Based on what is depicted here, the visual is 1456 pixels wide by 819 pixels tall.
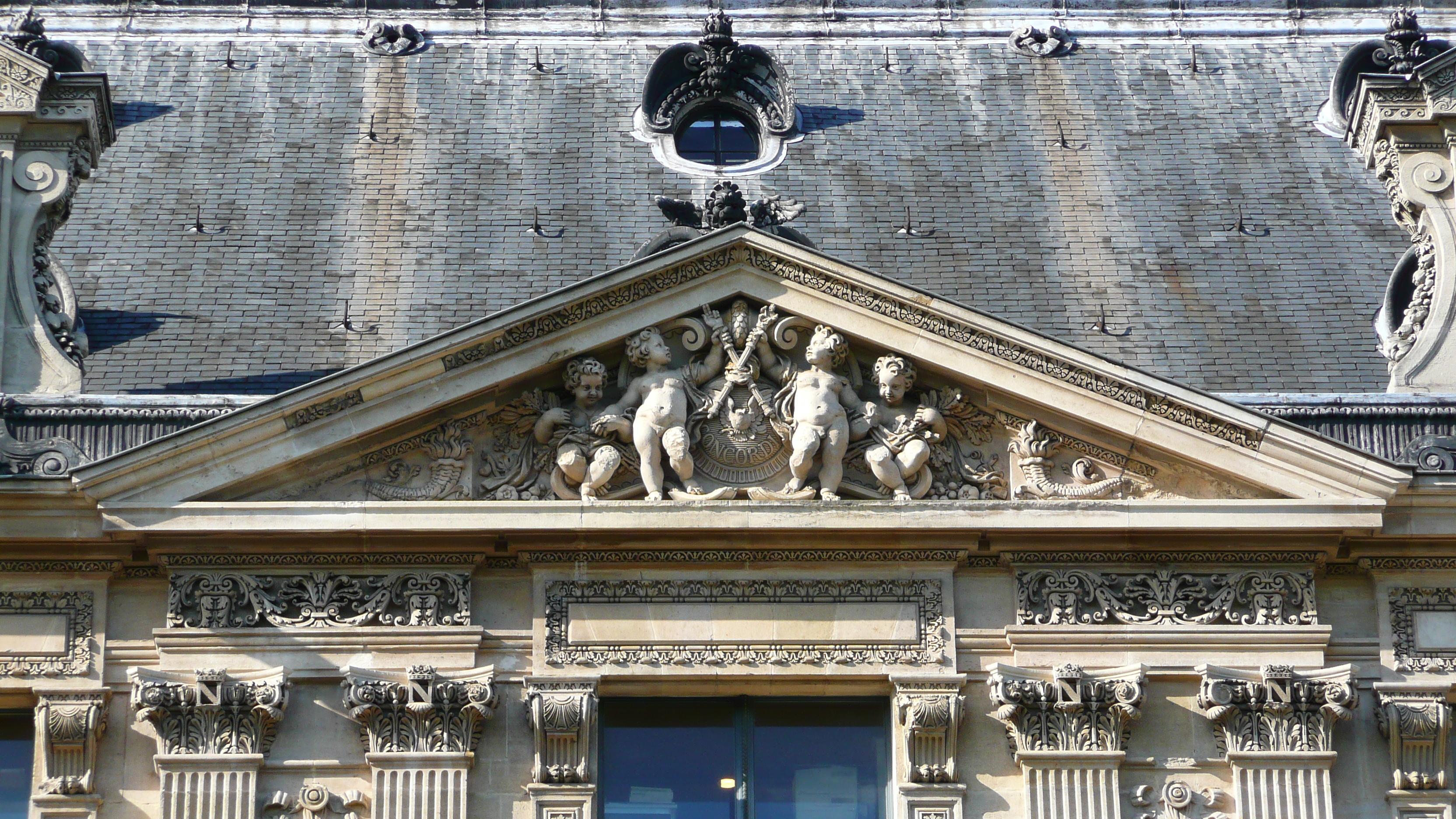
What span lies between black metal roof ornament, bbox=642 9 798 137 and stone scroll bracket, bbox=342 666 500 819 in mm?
8995

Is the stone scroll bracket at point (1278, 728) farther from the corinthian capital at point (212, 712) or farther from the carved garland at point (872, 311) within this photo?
the corinthian capital at point (212, 712)

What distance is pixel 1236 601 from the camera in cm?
2177

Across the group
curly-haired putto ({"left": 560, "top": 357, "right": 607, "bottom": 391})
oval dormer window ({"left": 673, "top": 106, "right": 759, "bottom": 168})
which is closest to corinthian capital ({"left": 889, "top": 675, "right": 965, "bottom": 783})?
curly-haired putto ({"left": 560, "top": 357, "right": 607, "bottom": 391})

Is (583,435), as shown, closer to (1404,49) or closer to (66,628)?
(66,628)

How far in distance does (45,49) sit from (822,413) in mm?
8003

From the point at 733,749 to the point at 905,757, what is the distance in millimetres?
1427

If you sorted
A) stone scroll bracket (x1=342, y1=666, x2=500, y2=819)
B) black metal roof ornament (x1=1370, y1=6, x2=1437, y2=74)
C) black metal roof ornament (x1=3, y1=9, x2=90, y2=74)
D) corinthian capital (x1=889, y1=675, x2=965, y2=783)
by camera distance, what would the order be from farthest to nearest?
black metal roof ornament (x1=1370, y1=6, x2=1437, y2=74) → black metal roof ornament (x1=3, y1=9, x2=90, y2=74) → corinthian capital (x1=889, y1=675, x2=965, y2=783) → stone scroll bracket (x1=342, y1=666, x2=500, y2=819)

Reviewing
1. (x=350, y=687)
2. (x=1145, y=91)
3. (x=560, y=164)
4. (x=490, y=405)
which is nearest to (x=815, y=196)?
(x=560, y=164)

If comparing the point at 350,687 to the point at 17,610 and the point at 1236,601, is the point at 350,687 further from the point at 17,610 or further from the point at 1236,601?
the point at 1236,601

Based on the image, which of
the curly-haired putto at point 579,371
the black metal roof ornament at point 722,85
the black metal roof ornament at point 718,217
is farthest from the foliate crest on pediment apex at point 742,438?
the black metal roof ornament at point 722,85

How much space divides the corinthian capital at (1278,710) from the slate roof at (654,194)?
3736mm

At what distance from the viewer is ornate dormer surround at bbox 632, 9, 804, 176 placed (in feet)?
93.0

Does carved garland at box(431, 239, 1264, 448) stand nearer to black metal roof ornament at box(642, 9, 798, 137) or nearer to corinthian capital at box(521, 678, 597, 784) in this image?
corinthian capital at box(521, 678, 597, 784)

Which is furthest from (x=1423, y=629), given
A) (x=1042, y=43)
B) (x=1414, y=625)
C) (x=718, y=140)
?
(x=1042, y=43)
